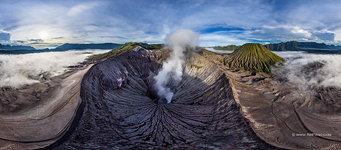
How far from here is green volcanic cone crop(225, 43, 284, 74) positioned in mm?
38938

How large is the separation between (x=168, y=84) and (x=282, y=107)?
31.4 metres

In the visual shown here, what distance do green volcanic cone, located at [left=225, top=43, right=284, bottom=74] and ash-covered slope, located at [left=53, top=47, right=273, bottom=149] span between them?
944 cm

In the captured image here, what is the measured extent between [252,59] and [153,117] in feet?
118

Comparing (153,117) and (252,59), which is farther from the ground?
(252,59)

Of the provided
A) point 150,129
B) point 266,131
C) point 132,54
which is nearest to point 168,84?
point 132,54

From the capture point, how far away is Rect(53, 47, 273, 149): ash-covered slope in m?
14.1

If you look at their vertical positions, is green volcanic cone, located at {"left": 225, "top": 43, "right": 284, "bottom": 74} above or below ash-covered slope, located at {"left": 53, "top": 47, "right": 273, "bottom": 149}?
above

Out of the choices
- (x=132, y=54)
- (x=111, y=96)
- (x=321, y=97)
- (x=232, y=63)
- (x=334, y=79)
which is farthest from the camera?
(x=132, y=54)

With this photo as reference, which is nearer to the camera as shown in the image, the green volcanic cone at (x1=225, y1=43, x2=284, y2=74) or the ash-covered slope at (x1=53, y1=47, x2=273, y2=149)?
the ash-covered slope at (x1=53, y1=47, x2=273, y2=149)

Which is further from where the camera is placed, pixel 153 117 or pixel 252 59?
pixel 252 59

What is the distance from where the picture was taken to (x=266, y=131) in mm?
14727

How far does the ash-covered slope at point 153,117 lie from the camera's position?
14.1 metres

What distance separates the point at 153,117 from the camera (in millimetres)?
23953

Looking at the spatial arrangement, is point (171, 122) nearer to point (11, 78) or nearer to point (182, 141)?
point (182, 141)
